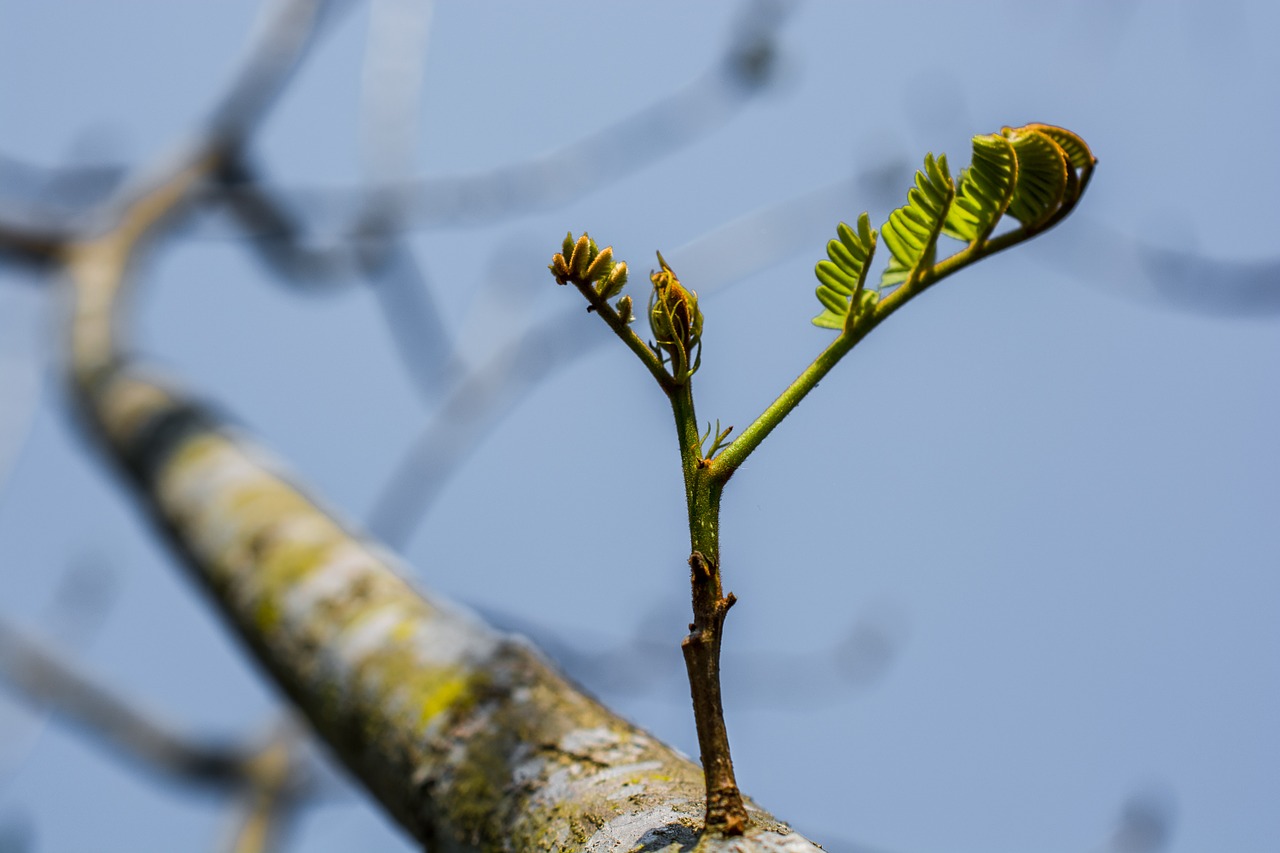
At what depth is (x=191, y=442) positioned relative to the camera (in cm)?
205

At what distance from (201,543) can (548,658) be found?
94 cm

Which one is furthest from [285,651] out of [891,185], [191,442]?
[891,185]

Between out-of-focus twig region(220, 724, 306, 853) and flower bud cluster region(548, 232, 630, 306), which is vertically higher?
out-of-focus twig region(220, 724, 306, 853)

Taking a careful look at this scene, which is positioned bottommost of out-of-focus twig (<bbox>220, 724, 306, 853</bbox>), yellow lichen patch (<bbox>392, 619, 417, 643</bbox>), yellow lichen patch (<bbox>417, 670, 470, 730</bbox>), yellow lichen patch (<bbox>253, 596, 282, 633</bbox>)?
yellow lichen patch (<bbox>417, 670, 470, 730</bbox>)

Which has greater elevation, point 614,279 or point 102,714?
point 102,714

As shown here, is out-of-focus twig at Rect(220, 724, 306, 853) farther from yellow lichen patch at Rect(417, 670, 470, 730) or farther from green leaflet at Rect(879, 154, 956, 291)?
green leaflet at Rect(879, 154, 956, 291)

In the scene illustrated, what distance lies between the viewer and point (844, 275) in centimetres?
63

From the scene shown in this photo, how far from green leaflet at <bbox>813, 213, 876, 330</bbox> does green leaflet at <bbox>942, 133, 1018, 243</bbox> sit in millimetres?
77

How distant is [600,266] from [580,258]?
18 millimetres

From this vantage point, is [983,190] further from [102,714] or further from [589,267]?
[102,714]

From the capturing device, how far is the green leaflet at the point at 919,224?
0.60 metres

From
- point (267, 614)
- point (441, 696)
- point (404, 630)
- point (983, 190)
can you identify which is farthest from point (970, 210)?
point (267, 614)

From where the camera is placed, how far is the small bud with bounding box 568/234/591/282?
1.92 ft

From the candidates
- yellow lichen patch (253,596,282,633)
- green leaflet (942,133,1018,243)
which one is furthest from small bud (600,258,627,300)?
yellow lichen patch (253,596,282,633)
